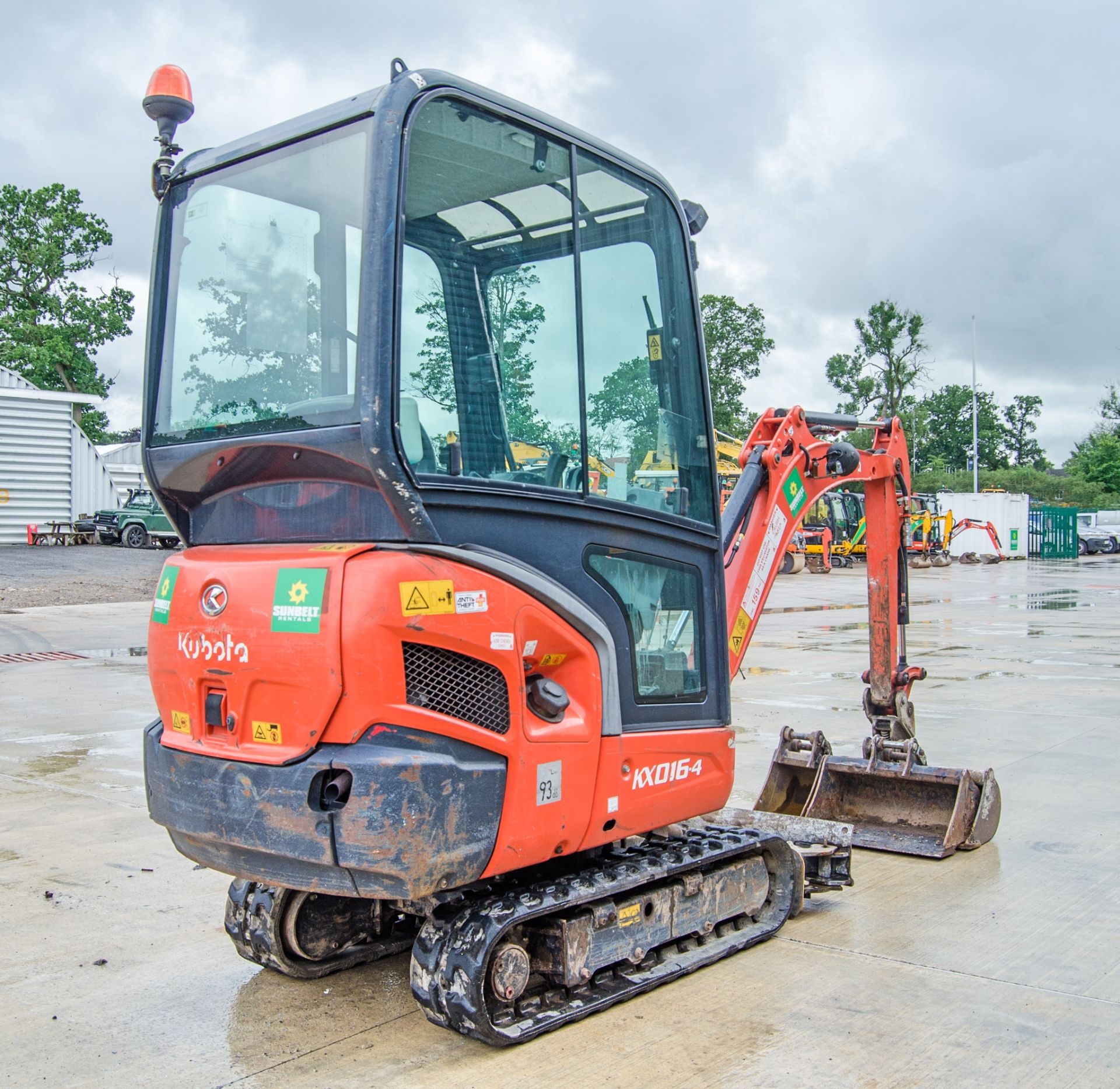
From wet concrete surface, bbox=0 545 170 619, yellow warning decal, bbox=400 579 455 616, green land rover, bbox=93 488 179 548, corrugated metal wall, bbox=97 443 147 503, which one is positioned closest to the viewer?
yellow warning decal, bbox=400 579 455 616

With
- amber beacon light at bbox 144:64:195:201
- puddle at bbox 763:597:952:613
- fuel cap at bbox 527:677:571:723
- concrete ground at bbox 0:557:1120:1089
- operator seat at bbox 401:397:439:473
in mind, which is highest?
amber beacon light at bbox 144:64:195:201

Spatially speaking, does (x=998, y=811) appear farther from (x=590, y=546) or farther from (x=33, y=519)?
(x=33, y=519)

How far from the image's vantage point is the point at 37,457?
1220 inches

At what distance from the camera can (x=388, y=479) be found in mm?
3309

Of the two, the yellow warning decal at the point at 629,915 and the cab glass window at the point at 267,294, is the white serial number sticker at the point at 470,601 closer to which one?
the cab glass window at the point at 267,294

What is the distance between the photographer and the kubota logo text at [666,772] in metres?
4.08

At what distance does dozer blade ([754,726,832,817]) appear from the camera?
647 cm

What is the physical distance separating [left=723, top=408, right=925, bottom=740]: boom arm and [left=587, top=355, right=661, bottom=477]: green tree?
1.06m

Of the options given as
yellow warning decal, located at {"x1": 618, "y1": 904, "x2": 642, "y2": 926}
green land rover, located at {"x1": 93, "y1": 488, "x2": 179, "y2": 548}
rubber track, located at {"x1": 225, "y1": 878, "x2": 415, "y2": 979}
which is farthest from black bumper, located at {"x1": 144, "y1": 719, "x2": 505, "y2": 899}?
green land rover, located at {"x1": 93, "y1": 488, "x2": 179, "y2": 548}

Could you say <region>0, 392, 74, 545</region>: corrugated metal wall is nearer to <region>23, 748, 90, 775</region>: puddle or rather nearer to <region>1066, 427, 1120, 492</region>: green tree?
<region>23, 748, 90, 775</region>: puddle

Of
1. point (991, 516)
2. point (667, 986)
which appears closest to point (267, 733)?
point (667, 986)

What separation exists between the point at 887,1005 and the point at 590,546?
6.30 ft

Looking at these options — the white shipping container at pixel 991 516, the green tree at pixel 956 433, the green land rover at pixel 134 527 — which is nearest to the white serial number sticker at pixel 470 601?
the green land rover at pixel 134 527

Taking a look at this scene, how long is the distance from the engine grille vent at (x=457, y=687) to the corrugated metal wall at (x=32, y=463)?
97.1 ft
